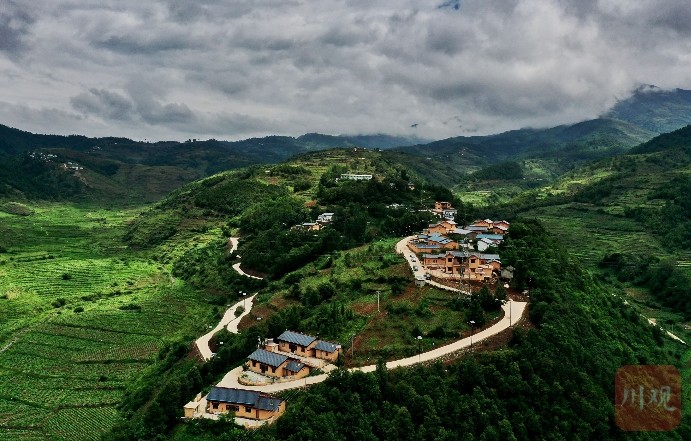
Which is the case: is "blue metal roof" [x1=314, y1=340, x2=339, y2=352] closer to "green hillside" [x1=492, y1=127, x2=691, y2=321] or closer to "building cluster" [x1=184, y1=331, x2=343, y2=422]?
"building cluster" [x1=184, y1=331, x2=343, y2=422]

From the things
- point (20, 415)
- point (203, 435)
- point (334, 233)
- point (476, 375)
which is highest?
point (334, 233)

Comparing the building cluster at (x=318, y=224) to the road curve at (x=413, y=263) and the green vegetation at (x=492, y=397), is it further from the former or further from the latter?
the green vegetation at (x=492, y=397)

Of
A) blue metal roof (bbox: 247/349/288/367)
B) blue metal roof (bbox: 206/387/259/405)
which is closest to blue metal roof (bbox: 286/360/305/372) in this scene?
blue metal roof (bbox: 247/349/288/367)

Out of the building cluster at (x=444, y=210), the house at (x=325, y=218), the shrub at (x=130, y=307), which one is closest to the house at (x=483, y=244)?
the building cluster at (x=444, y=210)

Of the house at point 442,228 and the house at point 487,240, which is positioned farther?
the house at point 442,228

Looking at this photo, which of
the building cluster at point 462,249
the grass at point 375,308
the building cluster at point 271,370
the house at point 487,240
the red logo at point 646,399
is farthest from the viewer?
the house at point 487,240

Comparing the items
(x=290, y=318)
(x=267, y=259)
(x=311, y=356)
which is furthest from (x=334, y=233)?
(x=311, y=356)

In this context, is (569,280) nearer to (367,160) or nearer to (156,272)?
(156,272)
